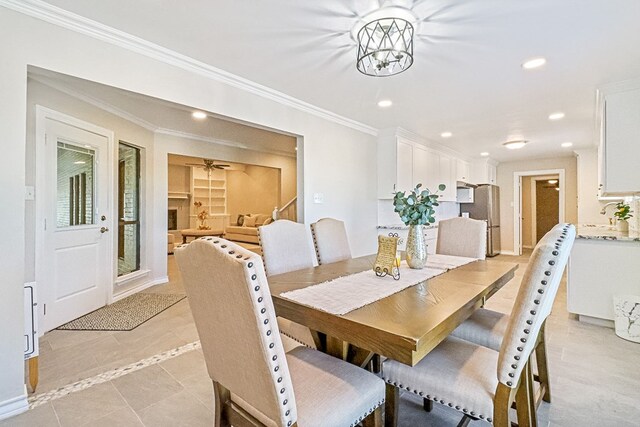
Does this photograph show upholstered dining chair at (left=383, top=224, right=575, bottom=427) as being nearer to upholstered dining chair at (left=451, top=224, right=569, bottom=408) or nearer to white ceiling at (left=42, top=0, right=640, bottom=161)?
upholstered dining chair at (left=451, top=224, right=569, bottom=408)

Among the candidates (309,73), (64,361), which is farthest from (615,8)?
(64,361)

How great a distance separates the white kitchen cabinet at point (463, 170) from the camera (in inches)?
249

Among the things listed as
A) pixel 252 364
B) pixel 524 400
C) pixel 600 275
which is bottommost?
pixel 524 400

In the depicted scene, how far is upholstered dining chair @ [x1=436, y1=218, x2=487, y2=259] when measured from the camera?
2582 millimetres

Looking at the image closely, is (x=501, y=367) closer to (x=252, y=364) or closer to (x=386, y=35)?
(x=252, y=364)

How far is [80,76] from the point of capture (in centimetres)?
197

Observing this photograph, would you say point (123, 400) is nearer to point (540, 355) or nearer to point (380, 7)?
point (540, 355)

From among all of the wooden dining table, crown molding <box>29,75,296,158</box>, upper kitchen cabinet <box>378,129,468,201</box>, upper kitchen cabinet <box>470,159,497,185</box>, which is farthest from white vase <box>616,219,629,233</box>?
crown molding <box>29,75,296,158</box>

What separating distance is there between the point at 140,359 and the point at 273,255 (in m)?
1.31

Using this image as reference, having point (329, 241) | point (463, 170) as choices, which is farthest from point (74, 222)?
point (463, 170)

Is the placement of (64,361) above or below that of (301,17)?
below

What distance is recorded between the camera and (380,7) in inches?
70.0

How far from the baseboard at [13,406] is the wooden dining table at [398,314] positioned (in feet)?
5.03

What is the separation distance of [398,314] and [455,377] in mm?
342
